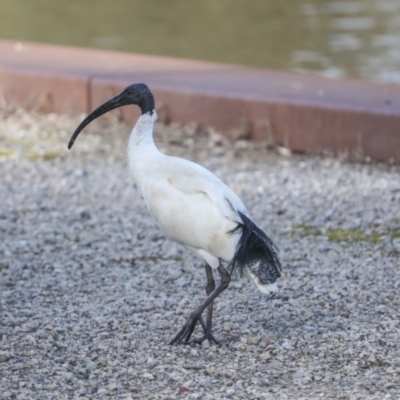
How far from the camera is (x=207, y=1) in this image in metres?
15.1

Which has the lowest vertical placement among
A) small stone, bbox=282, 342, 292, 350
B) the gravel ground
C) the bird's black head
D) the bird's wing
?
the gravel ground

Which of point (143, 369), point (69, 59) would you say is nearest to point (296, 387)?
point (143, 369)

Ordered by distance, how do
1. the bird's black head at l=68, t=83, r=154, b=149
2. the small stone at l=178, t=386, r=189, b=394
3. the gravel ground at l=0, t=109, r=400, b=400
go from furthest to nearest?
the bird's black head at l=68, t=83, r=154, b=149 < the gravel ground at l=0, t=109, r=400, b=400 < the small stone at l=178, t=386, r=189, b=394

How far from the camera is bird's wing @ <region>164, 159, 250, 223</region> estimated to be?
4.39 m

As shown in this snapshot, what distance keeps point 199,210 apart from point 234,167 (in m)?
3.00

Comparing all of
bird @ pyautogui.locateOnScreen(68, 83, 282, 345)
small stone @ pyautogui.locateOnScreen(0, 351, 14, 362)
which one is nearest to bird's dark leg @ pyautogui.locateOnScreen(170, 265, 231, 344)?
bird @ pyautogui.locateOnScreen(68, 83, 282, 345)

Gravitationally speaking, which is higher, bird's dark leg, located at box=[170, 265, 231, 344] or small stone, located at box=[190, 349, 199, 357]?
bird's dark leg, located at box=[170, 265, 231, 344]

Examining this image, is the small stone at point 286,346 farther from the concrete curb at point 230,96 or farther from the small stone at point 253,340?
Result: the concrete curb at point 230,96

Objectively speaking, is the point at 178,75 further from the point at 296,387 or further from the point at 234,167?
the point at 296,387

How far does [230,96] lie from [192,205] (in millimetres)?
3624

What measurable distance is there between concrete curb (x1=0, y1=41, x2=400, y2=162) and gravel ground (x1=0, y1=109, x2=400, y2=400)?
0.17 m

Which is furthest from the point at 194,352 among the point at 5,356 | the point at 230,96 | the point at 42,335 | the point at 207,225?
the point at 230,96

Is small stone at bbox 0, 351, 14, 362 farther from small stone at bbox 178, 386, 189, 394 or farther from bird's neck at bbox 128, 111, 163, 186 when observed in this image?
bird's neck at bbox 128, 111, 163, 186

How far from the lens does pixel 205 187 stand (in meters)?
4.44
